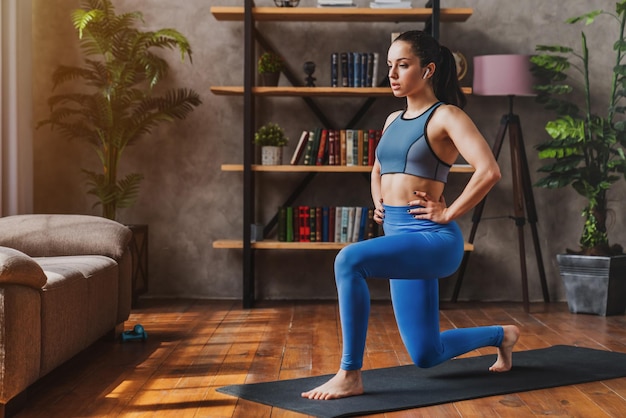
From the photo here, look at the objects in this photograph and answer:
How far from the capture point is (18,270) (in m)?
2.73

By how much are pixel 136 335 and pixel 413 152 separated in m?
1.81

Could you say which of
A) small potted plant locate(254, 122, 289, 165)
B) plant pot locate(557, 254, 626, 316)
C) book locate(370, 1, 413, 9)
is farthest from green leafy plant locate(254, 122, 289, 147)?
plant pot locate(557, 254, 626, 316)

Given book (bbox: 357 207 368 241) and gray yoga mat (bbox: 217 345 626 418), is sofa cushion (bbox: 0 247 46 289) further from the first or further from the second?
book (bbox: 357 207 368 241)

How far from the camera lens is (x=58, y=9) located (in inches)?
225

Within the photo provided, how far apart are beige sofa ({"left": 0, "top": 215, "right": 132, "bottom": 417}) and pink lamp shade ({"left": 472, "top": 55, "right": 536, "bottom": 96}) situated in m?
2.37

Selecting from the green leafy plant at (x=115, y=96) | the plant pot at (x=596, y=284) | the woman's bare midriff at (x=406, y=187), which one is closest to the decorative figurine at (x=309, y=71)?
the green leafy plant at (x=115, y=96)

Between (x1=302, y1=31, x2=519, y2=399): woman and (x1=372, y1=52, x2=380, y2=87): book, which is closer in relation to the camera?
(x1=302, y1=31, x2=519, y2=399): woman

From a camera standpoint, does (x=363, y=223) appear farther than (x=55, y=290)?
Yes

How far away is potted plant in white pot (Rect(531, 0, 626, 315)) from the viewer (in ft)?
16.9

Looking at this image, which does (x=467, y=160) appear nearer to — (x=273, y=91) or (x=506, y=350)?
(x=506, y=350)

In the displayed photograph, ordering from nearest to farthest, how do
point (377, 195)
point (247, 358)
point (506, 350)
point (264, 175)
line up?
1. point (377, 195)
2. point (506, 350)
3. point (247, 358)
4. point (264, 175)

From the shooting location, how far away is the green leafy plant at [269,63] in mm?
5379

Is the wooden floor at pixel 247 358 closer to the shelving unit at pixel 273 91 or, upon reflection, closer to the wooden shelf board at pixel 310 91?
the shelving unit at pixel 273 91

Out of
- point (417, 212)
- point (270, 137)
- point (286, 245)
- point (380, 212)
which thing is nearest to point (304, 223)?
point (286, 245)
